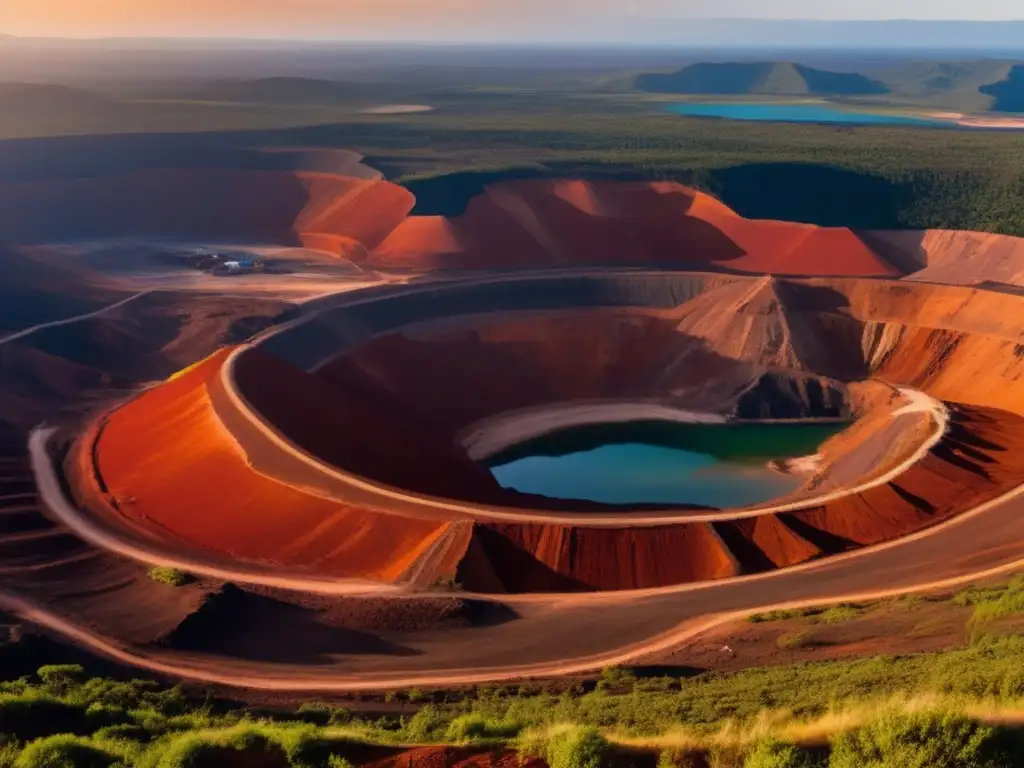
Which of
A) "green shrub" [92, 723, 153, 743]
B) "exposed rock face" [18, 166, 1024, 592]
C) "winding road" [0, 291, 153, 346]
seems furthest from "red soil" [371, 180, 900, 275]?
"green shrub" [92, 723, 153, 743]

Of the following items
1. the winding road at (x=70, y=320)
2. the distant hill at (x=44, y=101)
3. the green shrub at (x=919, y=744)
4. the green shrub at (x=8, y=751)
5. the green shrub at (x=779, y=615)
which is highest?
the distant hill at (x=44, y=101)

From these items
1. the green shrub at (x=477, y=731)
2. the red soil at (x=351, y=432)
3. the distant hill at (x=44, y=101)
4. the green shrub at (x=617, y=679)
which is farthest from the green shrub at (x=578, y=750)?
the distant hill at (x=44, y=101)

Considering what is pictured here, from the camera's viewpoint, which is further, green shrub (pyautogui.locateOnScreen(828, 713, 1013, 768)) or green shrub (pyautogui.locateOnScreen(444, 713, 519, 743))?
green shrub (pyautogui.locateOnScreen(444, 713, 519, 743))

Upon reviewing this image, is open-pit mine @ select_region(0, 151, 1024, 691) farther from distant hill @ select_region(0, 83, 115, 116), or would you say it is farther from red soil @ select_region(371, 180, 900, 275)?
distant hill @ select_region(0, 83, 115, 116)

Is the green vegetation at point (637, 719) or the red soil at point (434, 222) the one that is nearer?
the green vegetation at point (637, 719)

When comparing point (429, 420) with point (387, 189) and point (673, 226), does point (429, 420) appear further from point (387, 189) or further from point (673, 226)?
point (387, 189)

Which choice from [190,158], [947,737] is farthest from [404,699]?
[190,158]

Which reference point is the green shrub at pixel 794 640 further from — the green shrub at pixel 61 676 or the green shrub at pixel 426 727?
the green shrub at pixel 61 676
